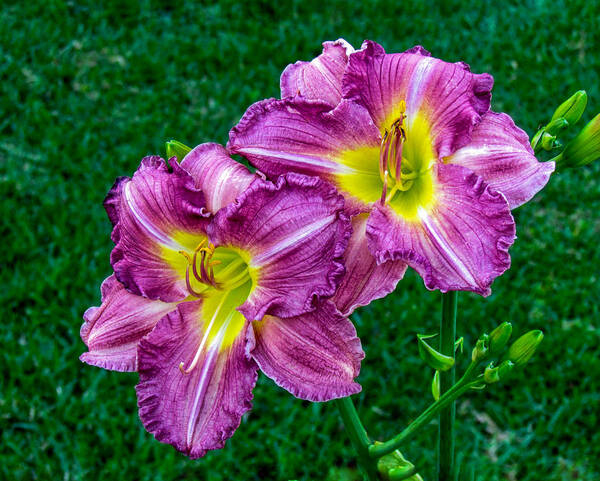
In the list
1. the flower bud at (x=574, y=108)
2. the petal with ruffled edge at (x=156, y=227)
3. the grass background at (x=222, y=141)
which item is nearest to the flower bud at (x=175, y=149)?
the petal with ruffled edge at (x=156, y=227)

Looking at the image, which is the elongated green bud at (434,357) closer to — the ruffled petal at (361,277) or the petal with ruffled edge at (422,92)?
the ruffled petal at (361,277)

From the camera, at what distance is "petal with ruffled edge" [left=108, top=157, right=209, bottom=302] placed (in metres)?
1.06

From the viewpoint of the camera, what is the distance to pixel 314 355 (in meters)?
1.02

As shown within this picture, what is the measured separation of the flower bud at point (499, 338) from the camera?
127 centimetres

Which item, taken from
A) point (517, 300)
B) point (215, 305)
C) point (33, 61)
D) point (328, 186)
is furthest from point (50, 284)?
point (328, 186)

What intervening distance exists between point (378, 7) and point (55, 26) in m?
2.14

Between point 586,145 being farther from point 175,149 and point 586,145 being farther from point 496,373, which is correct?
point 175,149

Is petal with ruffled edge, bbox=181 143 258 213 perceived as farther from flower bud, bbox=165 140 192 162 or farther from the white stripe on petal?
the white stripe on petal

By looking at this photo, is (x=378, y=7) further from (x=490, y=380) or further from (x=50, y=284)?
(x=490, y=380)

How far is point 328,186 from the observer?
989 millimetres

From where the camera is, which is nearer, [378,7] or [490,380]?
[490,380]

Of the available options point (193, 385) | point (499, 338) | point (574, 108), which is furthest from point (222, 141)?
point (193, 385)

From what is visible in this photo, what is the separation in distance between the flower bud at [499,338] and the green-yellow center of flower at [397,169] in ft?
1.10

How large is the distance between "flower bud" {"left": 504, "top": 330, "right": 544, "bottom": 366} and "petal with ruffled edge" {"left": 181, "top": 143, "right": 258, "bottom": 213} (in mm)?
601
